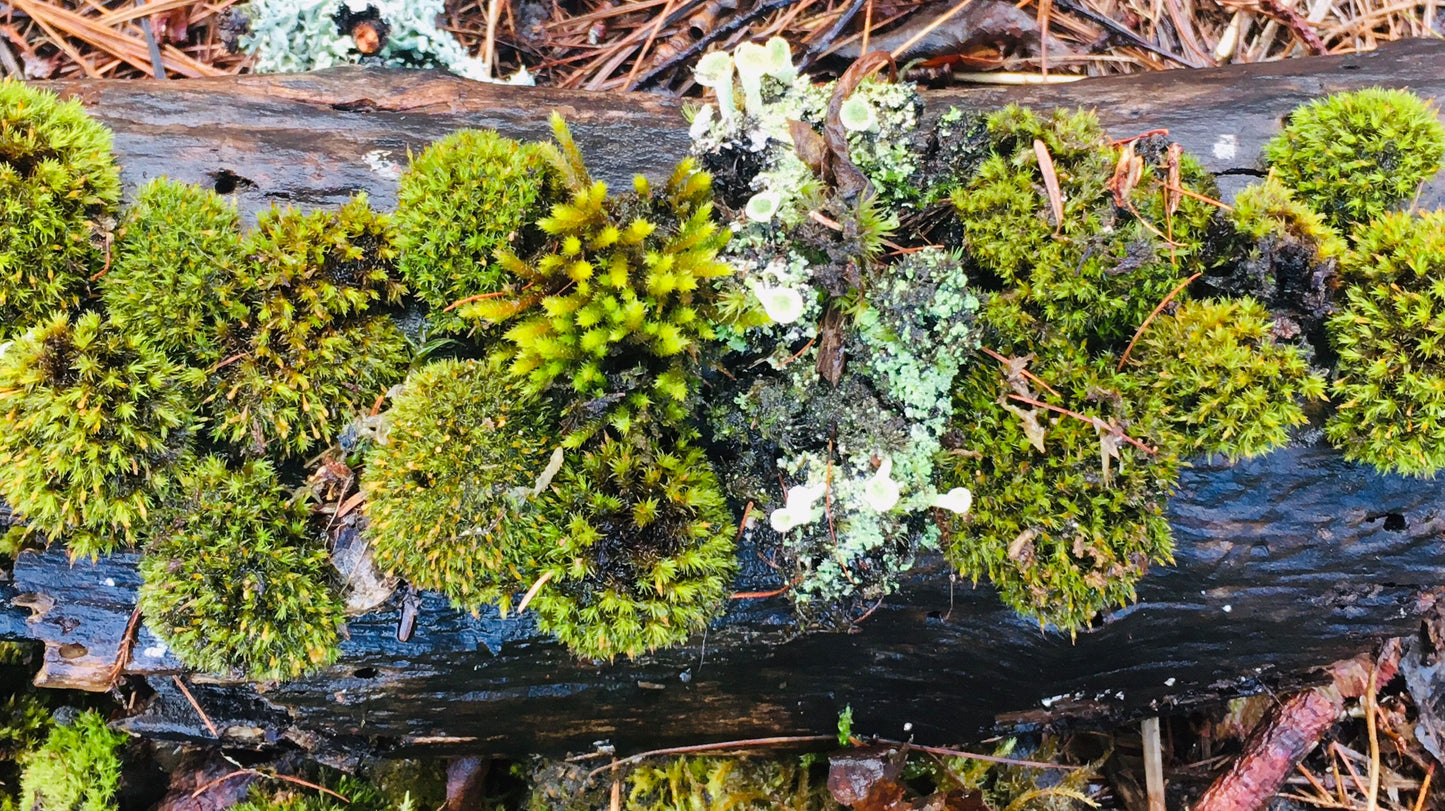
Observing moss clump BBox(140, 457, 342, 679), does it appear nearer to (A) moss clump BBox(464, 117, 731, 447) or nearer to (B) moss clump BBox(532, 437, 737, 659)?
(B) moss clump BBox(532, 437, 737, 659)

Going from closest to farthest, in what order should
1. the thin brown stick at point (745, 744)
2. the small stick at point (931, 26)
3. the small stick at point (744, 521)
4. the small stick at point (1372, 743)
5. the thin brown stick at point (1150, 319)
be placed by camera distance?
1. the thin brown stick at point (1150, 319)
2. the small stick at point (744, 521)
3. the thin brown stick at point (745, 744)
4. the small stick at point (1372, 743)
5. the small stick at point (931, 26)

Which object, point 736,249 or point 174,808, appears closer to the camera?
point 736,249

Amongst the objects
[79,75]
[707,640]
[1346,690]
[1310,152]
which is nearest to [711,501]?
[707,640]

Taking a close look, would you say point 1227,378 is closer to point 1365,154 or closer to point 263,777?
point 1365,154

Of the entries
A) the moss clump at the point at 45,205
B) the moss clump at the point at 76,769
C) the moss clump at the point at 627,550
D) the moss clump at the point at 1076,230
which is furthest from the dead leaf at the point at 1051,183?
the moss clump at the point at 76,769

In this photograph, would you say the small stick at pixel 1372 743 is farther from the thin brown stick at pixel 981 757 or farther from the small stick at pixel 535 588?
the small stick at pixel 535 588

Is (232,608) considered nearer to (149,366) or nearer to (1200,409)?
(149,366)
